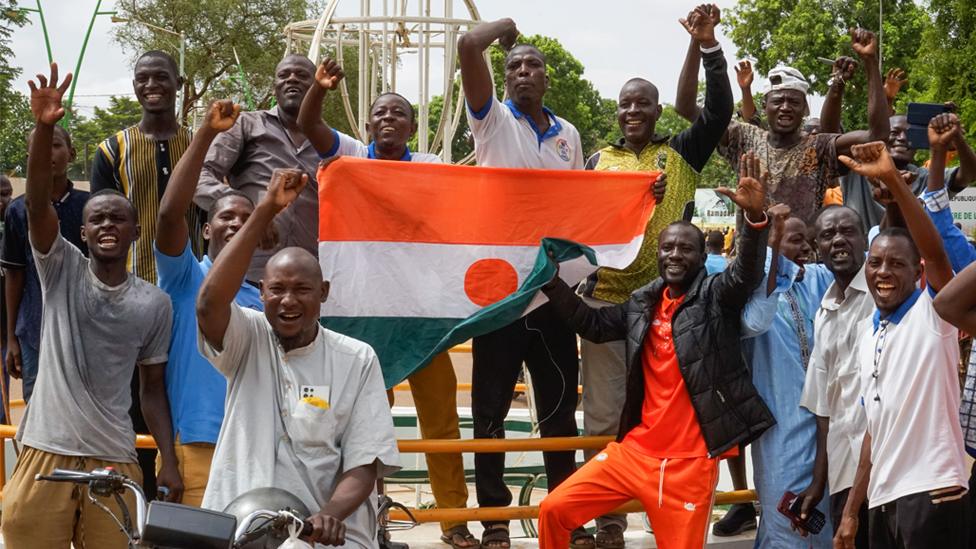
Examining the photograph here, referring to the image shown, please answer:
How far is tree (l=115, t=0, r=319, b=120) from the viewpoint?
39.8 m

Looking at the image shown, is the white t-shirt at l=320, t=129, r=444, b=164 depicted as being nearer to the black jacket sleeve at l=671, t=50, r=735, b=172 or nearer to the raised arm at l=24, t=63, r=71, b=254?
the black jacket sleeve at l=671, t=50, r=735, b=172

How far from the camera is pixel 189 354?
5344mm

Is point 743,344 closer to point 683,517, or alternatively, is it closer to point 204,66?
point 683,517

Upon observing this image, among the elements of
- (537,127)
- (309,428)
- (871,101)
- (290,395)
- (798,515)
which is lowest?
(798,515)

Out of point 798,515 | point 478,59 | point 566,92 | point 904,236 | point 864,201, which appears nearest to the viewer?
point 904,236

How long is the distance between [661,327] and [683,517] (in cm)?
92

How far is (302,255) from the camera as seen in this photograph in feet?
14.1

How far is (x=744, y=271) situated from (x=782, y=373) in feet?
2.38

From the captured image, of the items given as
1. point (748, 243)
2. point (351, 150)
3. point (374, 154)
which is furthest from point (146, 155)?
point (748, 243)

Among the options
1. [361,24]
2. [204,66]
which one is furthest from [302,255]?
[204,66]

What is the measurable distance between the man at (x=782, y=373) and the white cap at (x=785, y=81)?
892mm

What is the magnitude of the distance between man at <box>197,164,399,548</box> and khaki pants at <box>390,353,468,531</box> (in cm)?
228

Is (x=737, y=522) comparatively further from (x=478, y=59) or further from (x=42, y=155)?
(x=42, y=155)

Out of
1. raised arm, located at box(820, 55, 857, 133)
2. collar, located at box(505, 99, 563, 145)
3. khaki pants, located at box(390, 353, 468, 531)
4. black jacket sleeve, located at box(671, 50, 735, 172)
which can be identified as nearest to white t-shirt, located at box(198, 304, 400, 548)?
khaki pants, located at box(390, 353, 468, 531)
